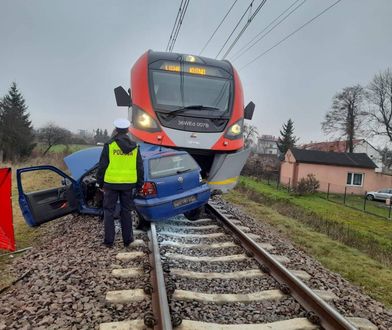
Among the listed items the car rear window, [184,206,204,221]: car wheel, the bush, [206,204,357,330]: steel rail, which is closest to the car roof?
the car rear window

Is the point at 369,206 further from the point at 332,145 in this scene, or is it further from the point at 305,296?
the point at 332,145

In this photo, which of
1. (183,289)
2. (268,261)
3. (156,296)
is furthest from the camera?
(268,261)

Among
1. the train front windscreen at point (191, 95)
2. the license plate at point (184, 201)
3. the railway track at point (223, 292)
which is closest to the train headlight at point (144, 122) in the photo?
the train front windscreen at point (191, 95)

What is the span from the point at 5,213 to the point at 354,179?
46969mm

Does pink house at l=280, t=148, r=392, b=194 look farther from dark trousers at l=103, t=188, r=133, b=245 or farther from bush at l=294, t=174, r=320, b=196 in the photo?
dark trousers at l=103, t=188, r=133, b=245

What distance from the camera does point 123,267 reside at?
15.3ft

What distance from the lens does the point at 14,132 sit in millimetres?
45844

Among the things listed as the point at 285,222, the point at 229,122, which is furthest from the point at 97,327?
the point at 285,222

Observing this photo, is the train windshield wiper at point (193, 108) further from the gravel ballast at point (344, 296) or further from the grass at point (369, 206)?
the grass at point (369, 206)

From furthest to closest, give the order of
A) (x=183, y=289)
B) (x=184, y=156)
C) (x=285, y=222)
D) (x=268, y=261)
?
(x=285, y=222), (x=184, y=156), (x=268, y=261), (x=183, y=289)

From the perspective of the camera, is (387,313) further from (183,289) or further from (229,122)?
(229,122)

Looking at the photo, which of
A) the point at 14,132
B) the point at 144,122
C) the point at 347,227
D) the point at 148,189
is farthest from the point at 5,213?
the point at 14,132

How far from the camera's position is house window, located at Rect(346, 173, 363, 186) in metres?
46.8

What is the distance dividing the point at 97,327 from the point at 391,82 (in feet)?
198
